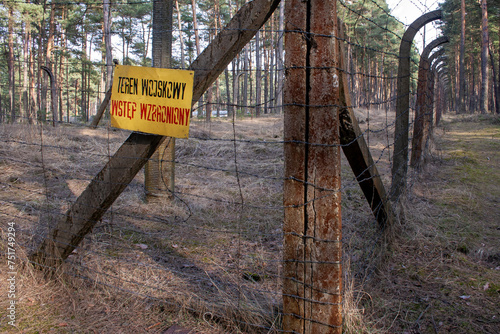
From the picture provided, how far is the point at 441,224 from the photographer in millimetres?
4082

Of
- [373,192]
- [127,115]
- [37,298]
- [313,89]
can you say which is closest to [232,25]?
[313,89]

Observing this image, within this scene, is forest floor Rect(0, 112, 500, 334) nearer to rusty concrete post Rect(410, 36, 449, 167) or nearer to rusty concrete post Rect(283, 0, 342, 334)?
rusty concrete post Rect(283, 0, 342, 334)

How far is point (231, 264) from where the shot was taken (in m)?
3.16

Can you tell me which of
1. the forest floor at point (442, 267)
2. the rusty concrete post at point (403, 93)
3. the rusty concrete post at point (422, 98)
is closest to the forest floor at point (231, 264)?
the forest floor at point (442, 267)

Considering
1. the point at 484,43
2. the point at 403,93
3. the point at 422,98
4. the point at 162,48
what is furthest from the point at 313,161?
the point at 484,43

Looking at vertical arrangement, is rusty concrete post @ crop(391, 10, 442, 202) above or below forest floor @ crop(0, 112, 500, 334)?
above

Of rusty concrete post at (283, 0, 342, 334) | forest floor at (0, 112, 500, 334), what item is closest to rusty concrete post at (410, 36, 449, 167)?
forest floor at (0, 112, 500, 334)

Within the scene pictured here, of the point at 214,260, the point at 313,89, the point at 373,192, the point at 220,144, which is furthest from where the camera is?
the point at 220,144

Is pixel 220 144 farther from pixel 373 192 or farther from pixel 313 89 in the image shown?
pixel 313 89

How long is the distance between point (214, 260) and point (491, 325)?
223cm

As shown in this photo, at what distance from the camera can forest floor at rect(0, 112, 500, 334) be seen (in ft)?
7.49

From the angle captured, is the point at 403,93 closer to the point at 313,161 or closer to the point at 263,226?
the point at 263,226

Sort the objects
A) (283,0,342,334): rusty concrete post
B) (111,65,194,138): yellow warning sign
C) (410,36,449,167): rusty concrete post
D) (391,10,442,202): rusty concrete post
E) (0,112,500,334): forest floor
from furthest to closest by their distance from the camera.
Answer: (410,36,449,167): rusty concrete post, (391,10,442,202): rusty concrete post, (0,112,500,334): forest floor, (111,65,194,138): yellow warning sign, (283,0,342,334): rusty concrete post

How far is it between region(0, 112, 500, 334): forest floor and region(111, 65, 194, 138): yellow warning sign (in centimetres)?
24
